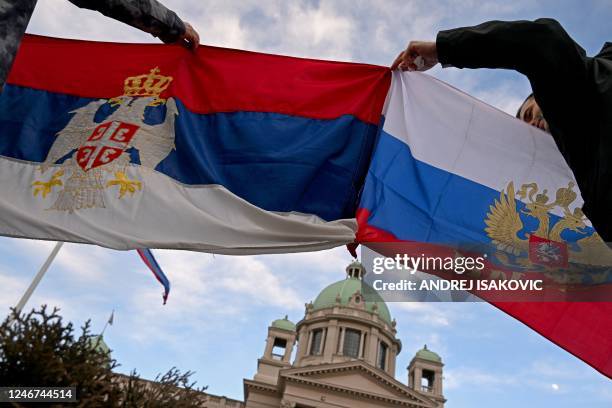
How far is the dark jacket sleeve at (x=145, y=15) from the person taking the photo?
8.80 ft

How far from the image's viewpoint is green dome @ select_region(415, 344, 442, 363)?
51.8 m

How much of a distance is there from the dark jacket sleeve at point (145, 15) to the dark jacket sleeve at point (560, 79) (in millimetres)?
1962

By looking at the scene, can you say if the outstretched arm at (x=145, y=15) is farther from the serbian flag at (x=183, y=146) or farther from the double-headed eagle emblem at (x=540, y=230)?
the double-headed eagle emblem at (x=540, y=230)

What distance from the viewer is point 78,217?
4449 millimetres

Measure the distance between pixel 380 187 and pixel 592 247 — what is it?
183 cm

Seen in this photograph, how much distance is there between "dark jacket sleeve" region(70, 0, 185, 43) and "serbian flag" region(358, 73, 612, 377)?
2.16 meters

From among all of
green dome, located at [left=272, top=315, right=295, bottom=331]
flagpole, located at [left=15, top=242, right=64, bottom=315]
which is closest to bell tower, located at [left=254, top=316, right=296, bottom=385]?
green dome, located at [left=272, top=315, right=295, bottom=331]

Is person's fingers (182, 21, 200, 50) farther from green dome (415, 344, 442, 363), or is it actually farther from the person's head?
green dome (415, 344, 442, 363)

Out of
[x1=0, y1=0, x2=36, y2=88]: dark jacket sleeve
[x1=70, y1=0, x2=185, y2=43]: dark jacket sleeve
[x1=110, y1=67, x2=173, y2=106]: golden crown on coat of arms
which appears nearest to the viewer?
[x1=0, y1=0, x2=36, y2=88]: dark jacket sleeve

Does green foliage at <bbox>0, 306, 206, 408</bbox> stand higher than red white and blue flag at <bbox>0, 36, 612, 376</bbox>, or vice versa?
red white and blue flag at <bbox>0, 36, 612, 376</bbox>

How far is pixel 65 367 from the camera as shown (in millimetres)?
6539

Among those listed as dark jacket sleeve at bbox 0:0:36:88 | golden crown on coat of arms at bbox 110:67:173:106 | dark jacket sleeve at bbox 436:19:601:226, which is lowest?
dark jacket sleeve at bbox 0:0:36:88

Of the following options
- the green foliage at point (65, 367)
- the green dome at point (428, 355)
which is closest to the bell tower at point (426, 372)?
the green dome at point (428, 355)

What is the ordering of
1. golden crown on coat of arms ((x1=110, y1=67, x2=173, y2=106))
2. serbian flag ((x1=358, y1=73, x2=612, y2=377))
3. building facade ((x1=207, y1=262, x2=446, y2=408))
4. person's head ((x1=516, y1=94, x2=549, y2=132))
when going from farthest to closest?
building facade ((x1=207, y1=262, x2=446, y2=408)) < golden crown on coat of arms ((x1=110, y1=67, x2=173, y2=106)) < serbian flag ((x1=358, y1=73, x2=612, y2=377)) < person's head ((x1=516, y1=94, x2=549, y2=132))
